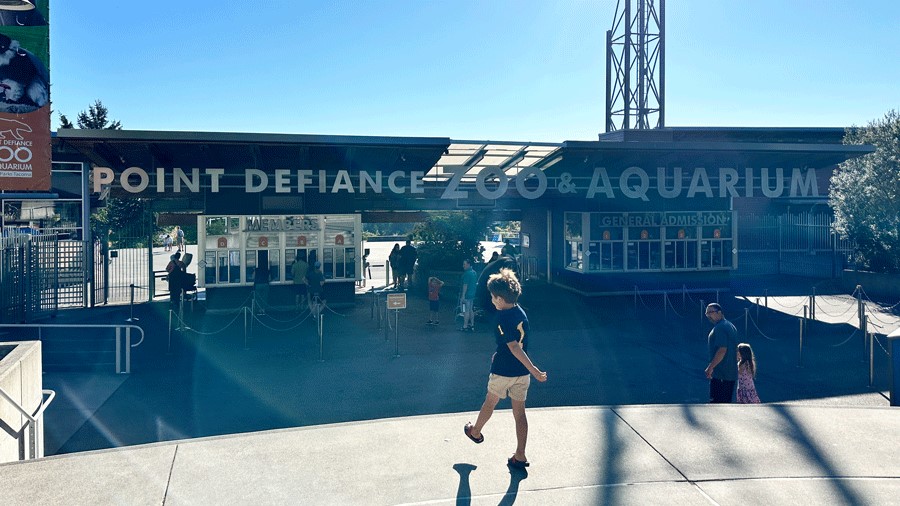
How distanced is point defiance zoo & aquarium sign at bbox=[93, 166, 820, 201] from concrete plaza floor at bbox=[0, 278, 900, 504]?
475 cm

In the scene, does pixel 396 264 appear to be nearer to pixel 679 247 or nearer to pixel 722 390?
pixel 679 247

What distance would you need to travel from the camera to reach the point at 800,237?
30094 mm

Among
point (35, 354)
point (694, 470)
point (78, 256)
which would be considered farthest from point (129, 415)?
point (78, 256)

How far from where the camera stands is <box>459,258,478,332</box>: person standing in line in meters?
14.3

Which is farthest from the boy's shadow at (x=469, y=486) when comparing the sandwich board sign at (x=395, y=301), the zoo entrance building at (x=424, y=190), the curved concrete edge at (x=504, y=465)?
the zoo entrance building at (x=424, y=190)

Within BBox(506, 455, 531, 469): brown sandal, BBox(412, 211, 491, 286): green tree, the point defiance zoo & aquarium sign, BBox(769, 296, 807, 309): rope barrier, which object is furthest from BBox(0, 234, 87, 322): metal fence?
BBox(769, 296, 807, 309): rope barrier

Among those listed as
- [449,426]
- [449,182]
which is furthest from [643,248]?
[449,426]

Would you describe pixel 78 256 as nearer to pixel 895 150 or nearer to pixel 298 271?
pixel 298 271

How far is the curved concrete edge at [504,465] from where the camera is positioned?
199 inches

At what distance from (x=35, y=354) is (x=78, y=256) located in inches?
516

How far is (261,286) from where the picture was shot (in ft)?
57.2

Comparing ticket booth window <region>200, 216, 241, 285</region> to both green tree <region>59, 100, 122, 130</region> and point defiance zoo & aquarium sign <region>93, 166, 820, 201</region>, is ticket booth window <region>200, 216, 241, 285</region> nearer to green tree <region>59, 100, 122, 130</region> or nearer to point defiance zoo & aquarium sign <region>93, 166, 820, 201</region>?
point defiance zoo & aquarium sign <region>93, 166, 820, 201</region>

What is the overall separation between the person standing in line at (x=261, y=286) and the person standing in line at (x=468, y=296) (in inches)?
231

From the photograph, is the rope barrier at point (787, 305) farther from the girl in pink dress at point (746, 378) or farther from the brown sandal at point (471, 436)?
the brown sandal at point (471, 436)
